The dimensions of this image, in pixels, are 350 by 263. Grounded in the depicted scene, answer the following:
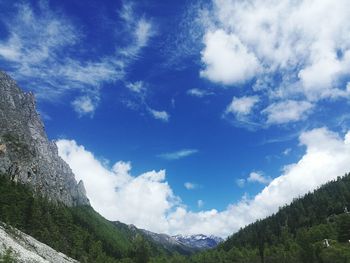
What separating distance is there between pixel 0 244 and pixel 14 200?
120459 millimetres

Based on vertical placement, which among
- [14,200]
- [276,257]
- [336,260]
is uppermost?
[14,200]

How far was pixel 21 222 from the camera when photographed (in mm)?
159500

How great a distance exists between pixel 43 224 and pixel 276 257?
4103 inches

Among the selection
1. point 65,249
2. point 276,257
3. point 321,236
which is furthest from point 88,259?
point 321,236

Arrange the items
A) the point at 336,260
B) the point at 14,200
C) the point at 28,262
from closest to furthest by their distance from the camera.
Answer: the point at 28,262, the point at 336,260, the point at 14,200

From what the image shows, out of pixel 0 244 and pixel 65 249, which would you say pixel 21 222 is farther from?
pixel 0 244

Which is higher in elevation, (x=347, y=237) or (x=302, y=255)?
(x=347, y=237)

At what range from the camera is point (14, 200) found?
178 meters

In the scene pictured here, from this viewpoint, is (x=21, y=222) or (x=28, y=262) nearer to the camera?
(x=28, y=262)

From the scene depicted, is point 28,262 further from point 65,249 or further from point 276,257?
point 276,257

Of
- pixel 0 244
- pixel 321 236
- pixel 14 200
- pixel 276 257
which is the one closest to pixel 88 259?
pixel 14 200

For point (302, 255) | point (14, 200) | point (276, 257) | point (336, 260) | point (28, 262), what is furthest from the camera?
point (276, 257)

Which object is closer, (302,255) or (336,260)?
(336,260)

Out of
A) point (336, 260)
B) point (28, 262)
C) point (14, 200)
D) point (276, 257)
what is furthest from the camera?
point (276, 257)
